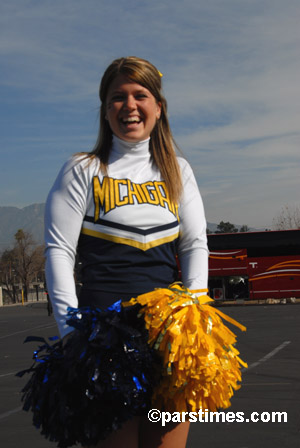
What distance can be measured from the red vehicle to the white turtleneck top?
1313 inches

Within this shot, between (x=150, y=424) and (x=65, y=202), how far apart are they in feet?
2.70

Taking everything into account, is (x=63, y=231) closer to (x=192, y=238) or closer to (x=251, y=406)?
(x=192, y=238)

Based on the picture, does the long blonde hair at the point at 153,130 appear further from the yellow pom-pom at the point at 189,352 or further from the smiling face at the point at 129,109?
the yellow pom-pom at the point at 189,352

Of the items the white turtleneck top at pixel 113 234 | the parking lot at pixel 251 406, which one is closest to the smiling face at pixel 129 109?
the white turtleneck top at pixel 113 234

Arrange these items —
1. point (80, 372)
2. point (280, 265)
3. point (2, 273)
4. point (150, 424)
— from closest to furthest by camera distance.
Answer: point (80, 372), point (150, 424), point (280, 265), point (2, 273)

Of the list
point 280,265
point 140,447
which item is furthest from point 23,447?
point 280,265

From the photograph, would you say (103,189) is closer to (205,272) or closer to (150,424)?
(205,272)

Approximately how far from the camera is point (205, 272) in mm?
2693

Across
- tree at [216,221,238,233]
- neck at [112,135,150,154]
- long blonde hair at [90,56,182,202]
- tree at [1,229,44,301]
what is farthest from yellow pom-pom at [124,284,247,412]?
tree at [216,221,238,233]

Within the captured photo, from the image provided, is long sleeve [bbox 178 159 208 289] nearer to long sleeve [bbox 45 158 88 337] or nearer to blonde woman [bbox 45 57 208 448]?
blonde woman [bbox 45 57 208 448]

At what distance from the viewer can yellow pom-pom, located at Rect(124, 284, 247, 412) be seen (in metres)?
2.23

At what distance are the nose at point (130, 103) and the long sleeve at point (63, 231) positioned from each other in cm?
28

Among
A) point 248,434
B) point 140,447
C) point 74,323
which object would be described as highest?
point 74,323

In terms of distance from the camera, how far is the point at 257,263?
36094 millimetres
